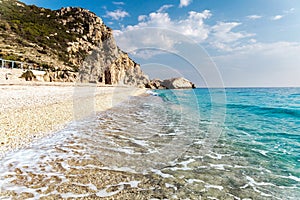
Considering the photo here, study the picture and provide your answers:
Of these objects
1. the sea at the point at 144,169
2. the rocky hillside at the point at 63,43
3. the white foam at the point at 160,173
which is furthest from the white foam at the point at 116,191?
the rocky hillside at the point at 63,43

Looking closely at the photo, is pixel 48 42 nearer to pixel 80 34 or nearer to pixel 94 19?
pixel 80 34

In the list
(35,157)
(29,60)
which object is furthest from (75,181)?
(29,60)

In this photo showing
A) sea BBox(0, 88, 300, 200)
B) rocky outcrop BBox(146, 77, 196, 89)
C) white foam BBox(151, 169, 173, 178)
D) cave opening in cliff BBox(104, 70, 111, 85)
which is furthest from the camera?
rocky outcrop BBox(146, 77, 196, 89)

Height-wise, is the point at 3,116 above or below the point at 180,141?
above

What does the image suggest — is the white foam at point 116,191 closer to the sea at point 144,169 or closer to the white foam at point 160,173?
the sea at point 144,169

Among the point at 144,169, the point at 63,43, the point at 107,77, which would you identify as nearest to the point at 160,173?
the point at 144,169

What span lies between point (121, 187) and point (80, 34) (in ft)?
203

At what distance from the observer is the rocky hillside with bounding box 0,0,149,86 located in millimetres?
32225

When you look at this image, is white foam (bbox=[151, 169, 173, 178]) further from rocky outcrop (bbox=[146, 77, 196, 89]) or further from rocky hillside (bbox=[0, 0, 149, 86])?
rocky outcrop (bbox=[146, 77, 196, 89])

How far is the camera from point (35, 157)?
14.0ft

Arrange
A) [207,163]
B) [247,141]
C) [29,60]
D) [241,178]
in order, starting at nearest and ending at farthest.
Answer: [241,178], [207,163], [247,141], [29,60]

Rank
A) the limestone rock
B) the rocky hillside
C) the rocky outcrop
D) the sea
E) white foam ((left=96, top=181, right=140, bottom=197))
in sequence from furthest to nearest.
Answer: the limestone rock → the rocky outcrop → the rocky hillside → the sea → white foam ((left=96, top=181, right=140, bottom=197))

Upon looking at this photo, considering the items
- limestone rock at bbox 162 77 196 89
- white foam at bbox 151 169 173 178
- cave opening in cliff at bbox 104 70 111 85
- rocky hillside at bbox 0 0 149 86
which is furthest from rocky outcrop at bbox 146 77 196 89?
white foam at bbox 151 169 173 178

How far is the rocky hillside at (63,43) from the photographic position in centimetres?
3222
